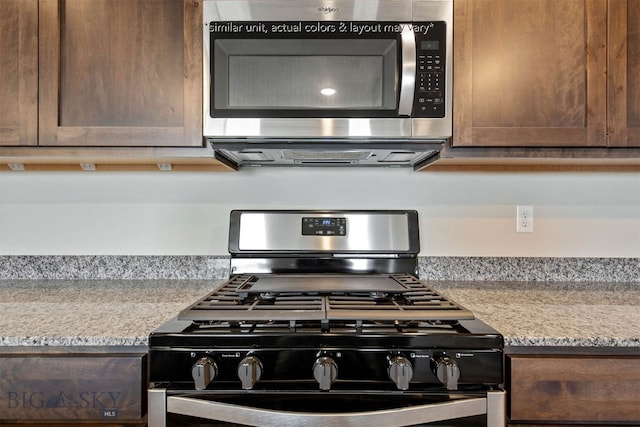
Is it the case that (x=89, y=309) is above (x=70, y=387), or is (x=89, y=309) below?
above

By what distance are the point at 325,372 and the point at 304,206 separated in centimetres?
85

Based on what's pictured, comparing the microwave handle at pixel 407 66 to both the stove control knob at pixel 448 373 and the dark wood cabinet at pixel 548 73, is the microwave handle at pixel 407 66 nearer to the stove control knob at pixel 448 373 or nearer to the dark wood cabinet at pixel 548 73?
the dark wood cabinet at pixel 548 73

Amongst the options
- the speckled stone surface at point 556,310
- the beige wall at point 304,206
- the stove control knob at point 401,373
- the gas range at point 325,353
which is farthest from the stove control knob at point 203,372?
the beige wall at point 304,206

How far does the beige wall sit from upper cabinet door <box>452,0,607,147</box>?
0.38 meters

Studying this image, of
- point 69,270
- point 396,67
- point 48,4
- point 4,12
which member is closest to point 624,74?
point 396,67

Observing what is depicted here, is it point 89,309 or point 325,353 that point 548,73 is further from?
point 89,309

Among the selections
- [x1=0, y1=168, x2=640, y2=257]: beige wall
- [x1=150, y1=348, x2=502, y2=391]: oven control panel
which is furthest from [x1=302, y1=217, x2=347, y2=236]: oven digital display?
[x1=150, y1=348, x2=502, y2=391]: oven control panel

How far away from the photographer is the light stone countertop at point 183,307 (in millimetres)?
916

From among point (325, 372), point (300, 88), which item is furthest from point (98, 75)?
point (325, 372)

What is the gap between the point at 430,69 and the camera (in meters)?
1.24

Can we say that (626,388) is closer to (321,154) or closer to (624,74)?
(624,74)

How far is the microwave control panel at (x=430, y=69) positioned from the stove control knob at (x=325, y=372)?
765 millimetres

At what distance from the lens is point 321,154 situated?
1.41 metres

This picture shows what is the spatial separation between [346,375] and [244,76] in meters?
0.89
